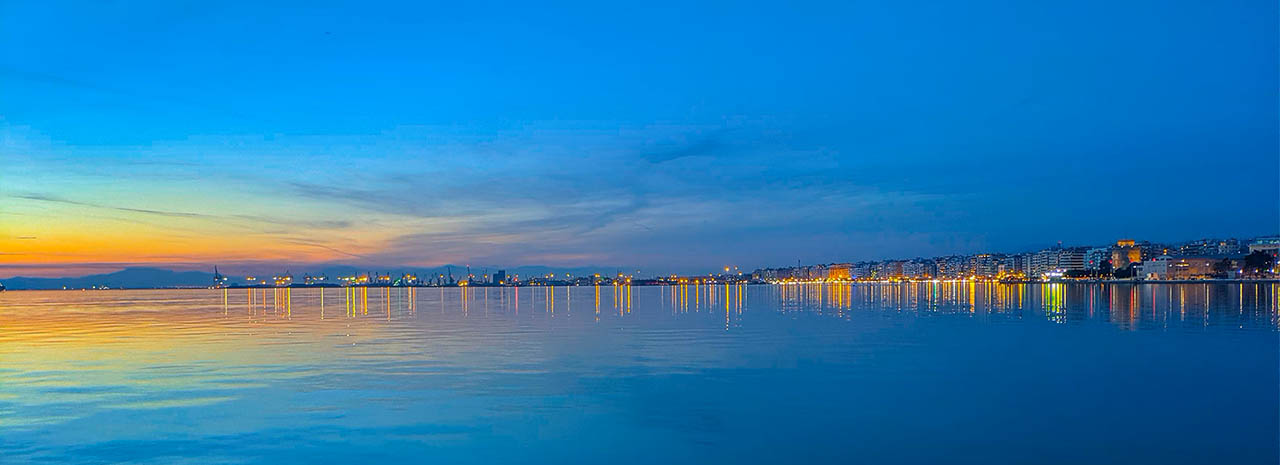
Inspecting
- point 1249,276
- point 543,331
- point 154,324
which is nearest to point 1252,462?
point 543,331

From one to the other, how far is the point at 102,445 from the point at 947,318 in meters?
37.2

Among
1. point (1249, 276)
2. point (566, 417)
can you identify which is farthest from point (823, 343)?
point (1249, 276)

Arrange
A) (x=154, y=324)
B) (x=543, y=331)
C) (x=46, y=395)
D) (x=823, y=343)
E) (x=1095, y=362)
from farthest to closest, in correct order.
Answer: (x=154, y=324), (x=543, y=331), (x=823, y=343), (x=1095, y=362), (x=46, y=395)

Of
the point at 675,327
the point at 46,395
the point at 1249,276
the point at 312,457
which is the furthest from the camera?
the point at 1249,276

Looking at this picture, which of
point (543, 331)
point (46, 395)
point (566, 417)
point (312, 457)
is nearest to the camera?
point (312, 457)

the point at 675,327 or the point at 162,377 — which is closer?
the point at 162,377

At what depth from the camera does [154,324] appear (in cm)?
4022

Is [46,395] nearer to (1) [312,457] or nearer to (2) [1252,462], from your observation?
(1) [312,457]

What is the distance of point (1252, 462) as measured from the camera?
10.6m

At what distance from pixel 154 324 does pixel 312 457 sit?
3448cm

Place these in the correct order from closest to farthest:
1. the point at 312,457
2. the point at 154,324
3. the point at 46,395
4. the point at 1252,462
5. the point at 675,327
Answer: the point at 1252,462, the point at 312,457, the point at 46,395, the point at 675,327, the point at 154,324

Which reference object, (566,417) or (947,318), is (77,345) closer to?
(566,417)

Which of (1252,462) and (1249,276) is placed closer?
(1252,462)

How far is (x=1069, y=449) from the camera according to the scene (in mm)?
11172
